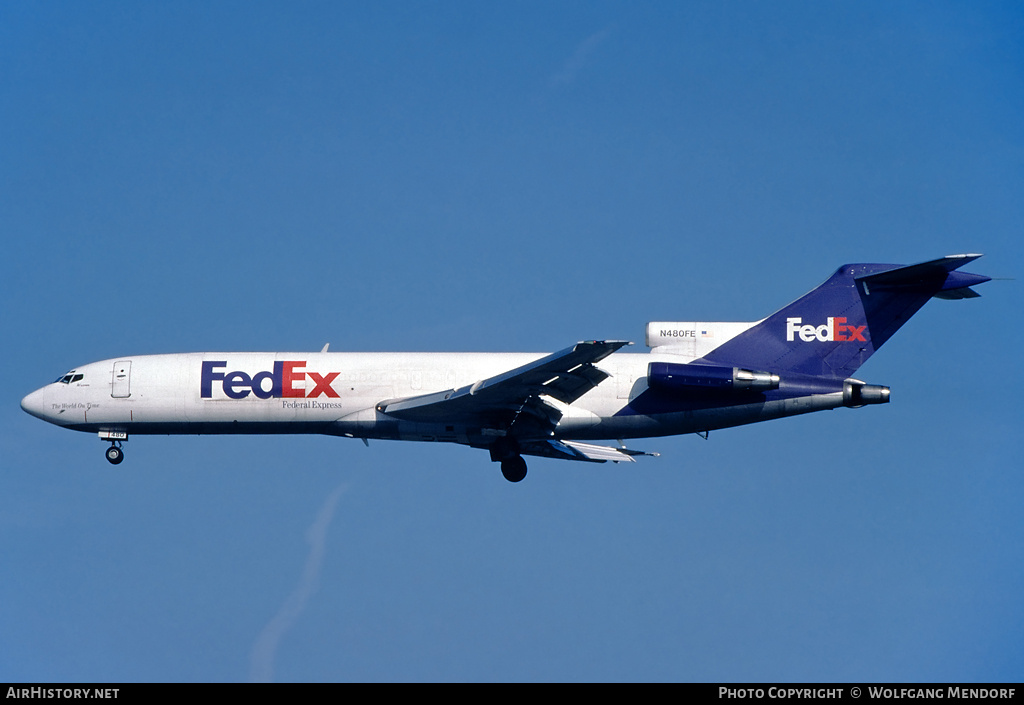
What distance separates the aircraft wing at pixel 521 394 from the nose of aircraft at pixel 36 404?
10.7 metres

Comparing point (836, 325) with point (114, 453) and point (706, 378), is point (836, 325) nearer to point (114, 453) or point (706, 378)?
point (706, 378)

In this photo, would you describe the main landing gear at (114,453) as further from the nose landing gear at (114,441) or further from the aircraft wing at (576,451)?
the aircraft wing at (576,451)

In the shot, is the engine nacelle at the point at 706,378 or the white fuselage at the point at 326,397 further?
the white fuselage at the point at 326,397

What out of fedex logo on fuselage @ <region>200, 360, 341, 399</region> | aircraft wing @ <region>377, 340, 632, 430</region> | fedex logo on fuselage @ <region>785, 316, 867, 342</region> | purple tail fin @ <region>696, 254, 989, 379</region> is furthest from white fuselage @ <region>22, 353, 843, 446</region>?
fedex logo on fuselage @ <region>785, 316, 867, 342</region>

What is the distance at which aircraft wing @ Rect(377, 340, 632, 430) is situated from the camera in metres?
30.5

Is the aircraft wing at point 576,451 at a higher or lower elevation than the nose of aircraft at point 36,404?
lower

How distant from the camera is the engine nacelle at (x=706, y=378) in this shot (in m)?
32.2

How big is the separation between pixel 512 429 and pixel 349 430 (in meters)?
4.80

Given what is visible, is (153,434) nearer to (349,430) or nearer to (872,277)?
(349,430)

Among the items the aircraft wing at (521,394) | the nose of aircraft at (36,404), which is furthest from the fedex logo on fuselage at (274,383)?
the nose of aircraft at (36,404)

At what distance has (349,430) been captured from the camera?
34.8 metres

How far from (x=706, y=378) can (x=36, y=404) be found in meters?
20.4

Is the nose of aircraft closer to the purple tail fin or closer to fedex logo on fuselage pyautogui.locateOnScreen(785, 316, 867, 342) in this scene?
the purple tail fin
